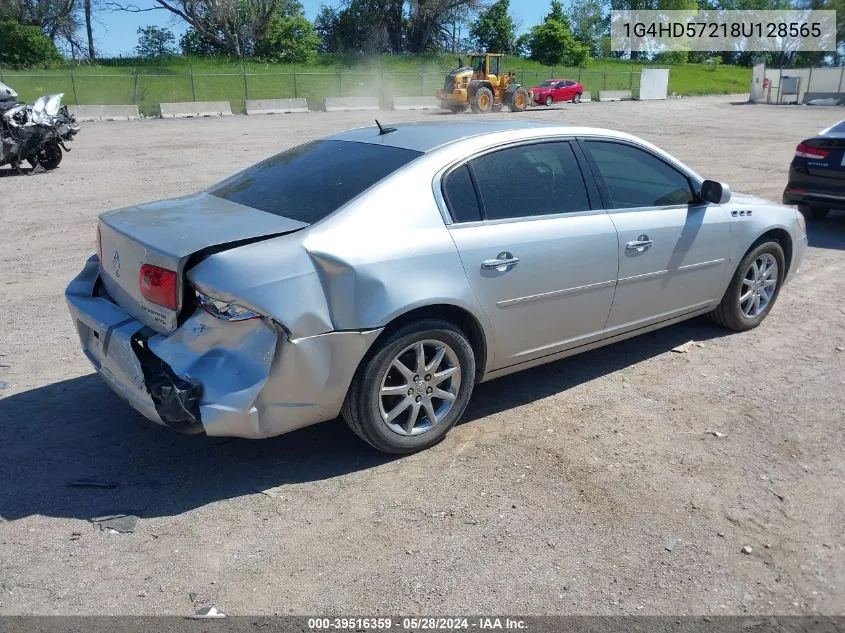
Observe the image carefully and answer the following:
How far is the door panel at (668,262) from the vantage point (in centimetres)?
472

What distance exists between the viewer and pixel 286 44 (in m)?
58.0

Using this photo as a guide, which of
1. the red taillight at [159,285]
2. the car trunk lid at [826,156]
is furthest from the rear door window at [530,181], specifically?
the car trunk lid at [826,156]

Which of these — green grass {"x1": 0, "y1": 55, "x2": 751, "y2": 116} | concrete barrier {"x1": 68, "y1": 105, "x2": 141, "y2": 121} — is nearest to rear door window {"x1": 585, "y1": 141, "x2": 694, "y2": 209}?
concrete barrier {"x1": 68, "y1": 105, "x2": 141, "y2": 121}

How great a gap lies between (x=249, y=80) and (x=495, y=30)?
113ft

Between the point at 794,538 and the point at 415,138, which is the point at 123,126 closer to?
the point at 415,138

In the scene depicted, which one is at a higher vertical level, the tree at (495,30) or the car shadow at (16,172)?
the tree at (495,30)

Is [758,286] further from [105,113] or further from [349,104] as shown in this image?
[349,104]

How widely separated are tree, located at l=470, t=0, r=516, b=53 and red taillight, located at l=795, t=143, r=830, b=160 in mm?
65964

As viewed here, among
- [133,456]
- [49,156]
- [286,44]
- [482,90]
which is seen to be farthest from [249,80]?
[133,456]

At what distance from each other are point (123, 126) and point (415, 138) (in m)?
25.1

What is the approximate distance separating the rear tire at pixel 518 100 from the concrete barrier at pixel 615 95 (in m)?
16.8

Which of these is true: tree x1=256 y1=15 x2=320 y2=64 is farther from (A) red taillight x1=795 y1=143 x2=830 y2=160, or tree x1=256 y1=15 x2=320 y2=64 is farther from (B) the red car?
(A) red taillight x1=795 y1=143 x2=830 y2=160

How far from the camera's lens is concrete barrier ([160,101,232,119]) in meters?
32.3

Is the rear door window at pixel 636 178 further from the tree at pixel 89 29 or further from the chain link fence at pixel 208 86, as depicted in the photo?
the tree at pixel 89 29
